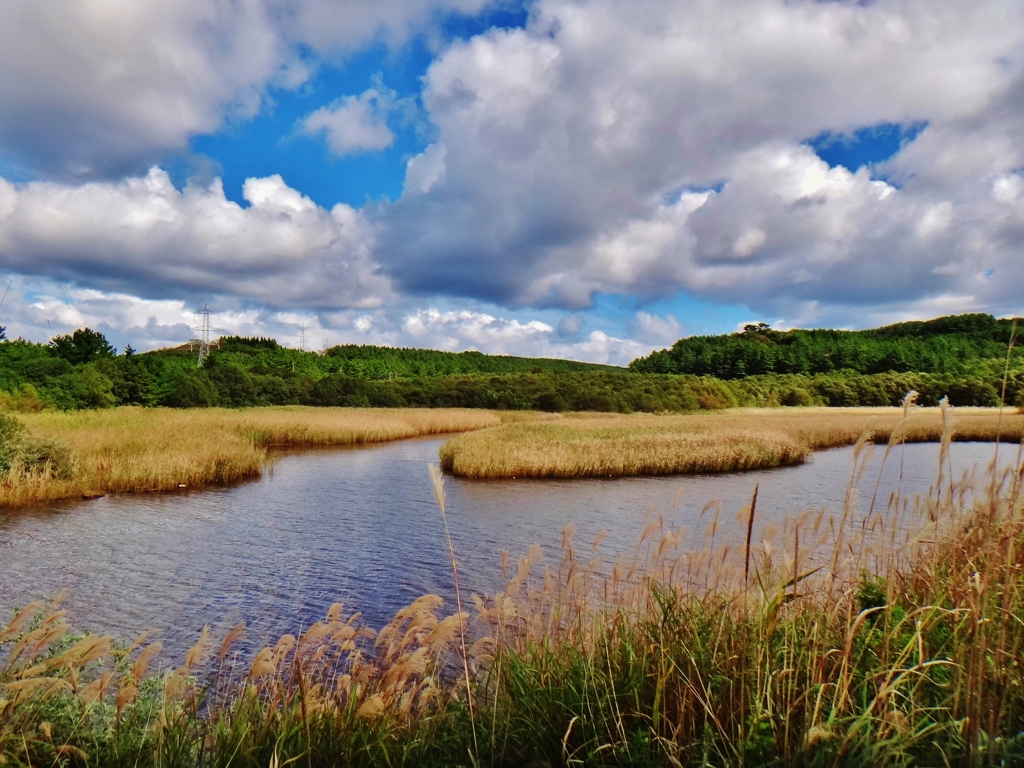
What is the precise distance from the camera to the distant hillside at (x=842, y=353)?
8444 cm

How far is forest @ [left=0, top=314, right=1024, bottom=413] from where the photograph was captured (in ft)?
147

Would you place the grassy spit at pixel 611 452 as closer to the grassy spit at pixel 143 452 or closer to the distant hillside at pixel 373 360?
the grassy spit at pixel 143 452

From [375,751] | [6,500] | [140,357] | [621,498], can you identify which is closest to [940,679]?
[375,751]

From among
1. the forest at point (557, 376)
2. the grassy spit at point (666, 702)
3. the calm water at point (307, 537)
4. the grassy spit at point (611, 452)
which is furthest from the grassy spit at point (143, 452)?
the grassy spit at point (666, 702)

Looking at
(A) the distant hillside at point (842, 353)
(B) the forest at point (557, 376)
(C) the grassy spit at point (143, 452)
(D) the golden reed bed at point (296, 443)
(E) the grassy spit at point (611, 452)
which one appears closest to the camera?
(C) the grassy spit at point (143, 452)

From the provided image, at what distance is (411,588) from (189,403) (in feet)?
142

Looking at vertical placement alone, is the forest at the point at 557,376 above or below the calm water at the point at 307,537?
above

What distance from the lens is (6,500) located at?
607 inches

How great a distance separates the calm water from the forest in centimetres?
831

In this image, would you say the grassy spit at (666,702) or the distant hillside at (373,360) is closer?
the grassy spit at (666,702)

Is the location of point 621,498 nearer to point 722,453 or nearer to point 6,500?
point 722,453

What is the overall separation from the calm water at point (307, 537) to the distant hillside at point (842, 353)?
7133 centimetres

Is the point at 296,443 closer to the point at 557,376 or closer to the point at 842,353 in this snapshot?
the point at 557,376

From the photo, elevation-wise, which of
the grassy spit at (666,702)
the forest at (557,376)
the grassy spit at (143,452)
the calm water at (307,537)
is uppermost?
the forest at (557,376)
